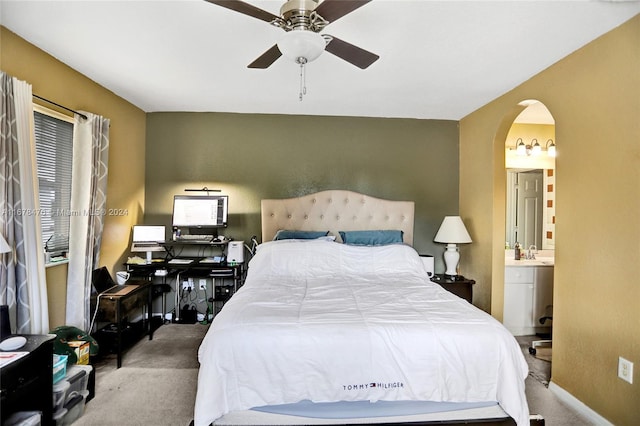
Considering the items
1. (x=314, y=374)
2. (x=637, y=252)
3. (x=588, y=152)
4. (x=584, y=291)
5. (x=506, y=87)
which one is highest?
(x=506, y=87)

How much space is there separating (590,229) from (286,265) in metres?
2.34

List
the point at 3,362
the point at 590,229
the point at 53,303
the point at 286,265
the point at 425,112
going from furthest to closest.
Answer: the point at 425,112, the point at 286,265, the point at 53,303, the point at 590,229, the point at 3,362

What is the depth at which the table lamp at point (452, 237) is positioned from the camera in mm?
3523

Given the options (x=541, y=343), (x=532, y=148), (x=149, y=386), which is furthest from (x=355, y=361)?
(x=532, y=148)

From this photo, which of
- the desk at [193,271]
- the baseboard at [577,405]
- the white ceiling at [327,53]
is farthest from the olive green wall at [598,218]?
the desk at [193,271]

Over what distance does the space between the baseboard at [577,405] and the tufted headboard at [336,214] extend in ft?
6.15

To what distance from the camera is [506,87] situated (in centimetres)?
303

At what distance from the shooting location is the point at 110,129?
10.8 feet

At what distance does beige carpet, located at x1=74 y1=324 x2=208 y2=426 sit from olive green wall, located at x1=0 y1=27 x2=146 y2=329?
67cm

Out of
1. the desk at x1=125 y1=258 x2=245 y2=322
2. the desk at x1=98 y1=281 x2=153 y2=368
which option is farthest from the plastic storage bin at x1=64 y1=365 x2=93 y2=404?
the desk at x1=125 y1=258 x2=245 y2=322

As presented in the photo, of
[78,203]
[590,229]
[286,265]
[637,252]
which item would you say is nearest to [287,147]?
[286,265]

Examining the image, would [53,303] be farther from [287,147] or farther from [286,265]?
[287,147]

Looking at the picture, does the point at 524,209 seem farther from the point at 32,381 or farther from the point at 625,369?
the point at 32,381

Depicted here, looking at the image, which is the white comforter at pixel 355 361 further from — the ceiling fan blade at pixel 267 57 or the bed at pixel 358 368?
the ceiling fan blade at pixel 267 57
